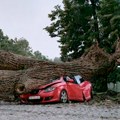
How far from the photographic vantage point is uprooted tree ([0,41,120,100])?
1706 cm

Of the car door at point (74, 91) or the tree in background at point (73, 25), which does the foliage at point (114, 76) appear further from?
the car door at point (74, 91)

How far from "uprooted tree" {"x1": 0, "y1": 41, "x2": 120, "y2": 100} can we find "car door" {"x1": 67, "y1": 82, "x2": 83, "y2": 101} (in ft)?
2.95

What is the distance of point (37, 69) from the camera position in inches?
705

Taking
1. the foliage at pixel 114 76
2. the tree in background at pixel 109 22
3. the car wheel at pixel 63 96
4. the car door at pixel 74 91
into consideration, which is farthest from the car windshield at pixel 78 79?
the foliage at pixel 114 76

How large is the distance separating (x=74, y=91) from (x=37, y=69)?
190 cm

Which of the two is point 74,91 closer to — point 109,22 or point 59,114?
point 59,114

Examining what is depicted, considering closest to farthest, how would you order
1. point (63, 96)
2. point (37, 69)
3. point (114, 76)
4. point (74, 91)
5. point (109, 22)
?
point (63, 96), point (37, 69), point (74, 91), point (109, 22), point (114, 76)

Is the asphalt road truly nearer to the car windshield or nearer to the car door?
the car door

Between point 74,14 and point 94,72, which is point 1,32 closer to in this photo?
point 74,14


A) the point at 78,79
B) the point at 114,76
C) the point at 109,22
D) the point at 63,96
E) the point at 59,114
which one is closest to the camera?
the point at 59,114

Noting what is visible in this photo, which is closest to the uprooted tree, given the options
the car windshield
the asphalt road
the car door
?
the car windshield

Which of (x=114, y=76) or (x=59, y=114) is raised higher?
(x=114, y=76)

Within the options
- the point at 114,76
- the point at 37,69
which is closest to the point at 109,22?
the point at 114,76

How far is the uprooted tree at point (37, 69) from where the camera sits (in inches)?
672
